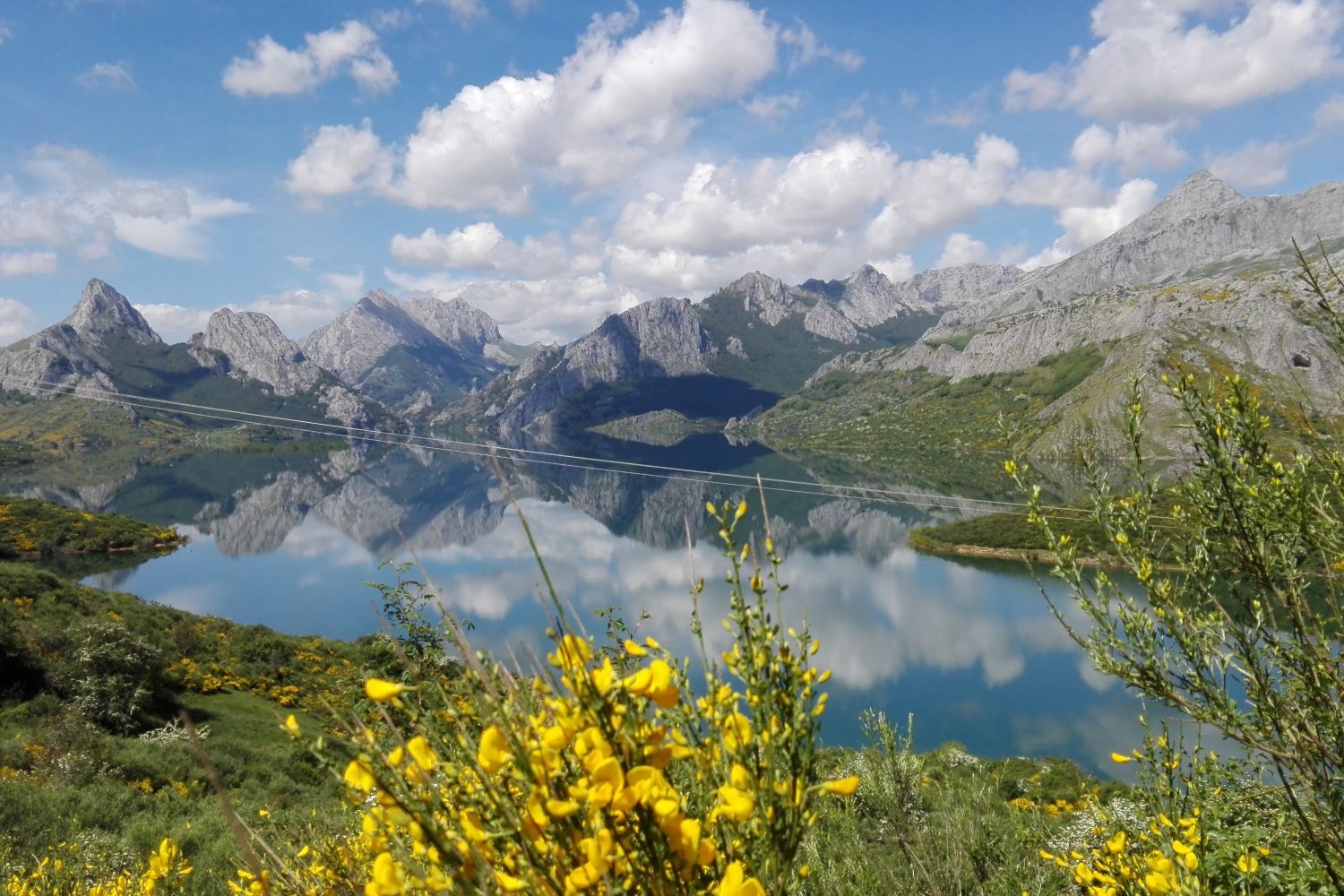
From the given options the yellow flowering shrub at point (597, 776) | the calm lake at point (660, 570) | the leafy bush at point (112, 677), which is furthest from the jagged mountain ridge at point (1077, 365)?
the yellow flowering shrub at point (597, 776)

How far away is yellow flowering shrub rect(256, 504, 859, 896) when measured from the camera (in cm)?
119

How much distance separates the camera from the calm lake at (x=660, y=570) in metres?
29.0

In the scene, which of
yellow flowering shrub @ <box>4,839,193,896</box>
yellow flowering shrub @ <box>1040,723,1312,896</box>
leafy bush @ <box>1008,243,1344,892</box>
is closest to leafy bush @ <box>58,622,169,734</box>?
yellow flowering shrub @ <box>4,839,193,896</box>

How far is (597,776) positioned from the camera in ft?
3.80

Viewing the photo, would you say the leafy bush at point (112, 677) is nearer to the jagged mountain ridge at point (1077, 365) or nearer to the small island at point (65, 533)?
the small island at point (65, 533)

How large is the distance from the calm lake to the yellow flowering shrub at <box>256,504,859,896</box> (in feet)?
0.52

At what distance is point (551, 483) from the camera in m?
110

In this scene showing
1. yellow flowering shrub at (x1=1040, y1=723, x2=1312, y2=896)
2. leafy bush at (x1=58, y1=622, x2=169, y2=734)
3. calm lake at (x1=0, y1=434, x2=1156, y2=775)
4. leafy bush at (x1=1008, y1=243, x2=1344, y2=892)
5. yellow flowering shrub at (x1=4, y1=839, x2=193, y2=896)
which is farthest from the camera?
calm lake at (x1=0, y1=434, x2=1156, y2=775)

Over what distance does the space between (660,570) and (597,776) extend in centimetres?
5241

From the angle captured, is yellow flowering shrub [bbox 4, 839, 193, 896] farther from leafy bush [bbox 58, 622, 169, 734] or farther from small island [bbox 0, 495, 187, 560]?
small island [bbox 0, 495, 187, 560]

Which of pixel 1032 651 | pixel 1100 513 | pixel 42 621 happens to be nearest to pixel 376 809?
pixel 1100 513

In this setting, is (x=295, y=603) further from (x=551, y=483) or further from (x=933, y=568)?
(x=551, y=483)

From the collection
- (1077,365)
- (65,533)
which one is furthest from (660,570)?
(1077,365)

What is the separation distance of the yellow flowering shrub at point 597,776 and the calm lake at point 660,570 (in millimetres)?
160
